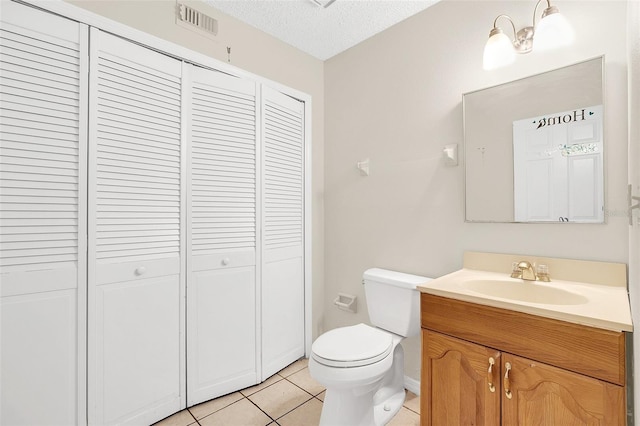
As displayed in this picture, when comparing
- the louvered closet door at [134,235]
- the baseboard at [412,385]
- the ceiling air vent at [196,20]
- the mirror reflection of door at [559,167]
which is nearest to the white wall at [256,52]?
the ceiling air vent at [196,20]

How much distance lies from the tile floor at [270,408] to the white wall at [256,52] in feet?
1.91

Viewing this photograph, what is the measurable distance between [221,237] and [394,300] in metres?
1.12

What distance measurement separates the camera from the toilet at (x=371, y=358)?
4.72 ft

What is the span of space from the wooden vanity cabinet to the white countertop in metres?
0.03

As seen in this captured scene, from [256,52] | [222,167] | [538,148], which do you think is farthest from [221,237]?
[538,148]

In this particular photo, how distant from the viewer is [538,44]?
4.78 feet

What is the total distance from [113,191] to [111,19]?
2.80ft

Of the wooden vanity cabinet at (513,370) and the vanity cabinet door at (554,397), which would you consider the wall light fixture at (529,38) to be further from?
the vanity cabinet door at (554,397)

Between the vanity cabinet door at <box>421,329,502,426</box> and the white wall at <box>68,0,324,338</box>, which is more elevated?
the white wall at <box>68,0,324,338</box>

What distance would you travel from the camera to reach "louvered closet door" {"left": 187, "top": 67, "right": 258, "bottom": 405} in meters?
1.83

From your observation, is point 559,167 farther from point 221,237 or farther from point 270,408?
point 270,408

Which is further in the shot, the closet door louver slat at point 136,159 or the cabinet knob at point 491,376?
the closet door louver slat at point 136,159

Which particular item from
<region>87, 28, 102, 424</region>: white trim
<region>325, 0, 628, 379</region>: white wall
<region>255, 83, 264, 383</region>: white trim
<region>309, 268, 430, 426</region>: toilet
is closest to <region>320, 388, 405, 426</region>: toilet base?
<region>309, 268, 430, 426</region>: toilet

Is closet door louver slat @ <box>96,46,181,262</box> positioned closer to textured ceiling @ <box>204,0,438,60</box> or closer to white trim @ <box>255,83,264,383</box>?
white trim @ <box>255,83,264,383</box>
